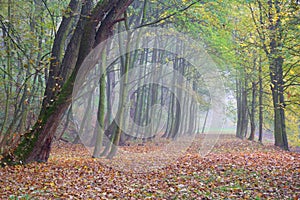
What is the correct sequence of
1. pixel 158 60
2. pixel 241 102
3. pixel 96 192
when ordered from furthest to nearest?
pixel 241 102 < pixel 158 60 < pixel 96 192

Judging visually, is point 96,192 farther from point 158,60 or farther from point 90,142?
point 158,60

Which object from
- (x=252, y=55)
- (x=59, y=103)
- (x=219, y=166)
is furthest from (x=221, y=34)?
(x=59, y=103)

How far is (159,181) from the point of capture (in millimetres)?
9438

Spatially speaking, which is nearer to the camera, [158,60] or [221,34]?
[221,34]

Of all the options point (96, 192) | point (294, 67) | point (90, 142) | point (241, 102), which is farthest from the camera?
point (241, 102)

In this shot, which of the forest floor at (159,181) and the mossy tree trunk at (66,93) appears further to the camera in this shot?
the mossy tree trunk at (66,93)

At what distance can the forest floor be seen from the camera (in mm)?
7398

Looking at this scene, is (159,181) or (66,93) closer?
(159,181)

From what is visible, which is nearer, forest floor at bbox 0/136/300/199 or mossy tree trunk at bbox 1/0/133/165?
forest floor at bbox 0/136/300/199

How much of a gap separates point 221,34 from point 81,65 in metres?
11.8

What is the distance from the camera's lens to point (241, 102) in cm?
3147

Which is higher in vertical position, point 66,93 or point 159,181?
point 66,93

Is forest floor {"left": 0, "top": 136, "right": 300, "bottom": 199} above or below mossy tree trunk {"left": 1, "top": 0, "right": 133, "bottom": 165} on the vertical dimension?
below

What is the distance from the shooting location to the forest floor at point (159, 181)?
24.3ft
